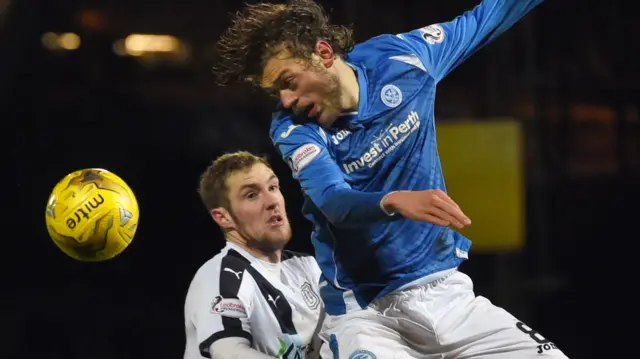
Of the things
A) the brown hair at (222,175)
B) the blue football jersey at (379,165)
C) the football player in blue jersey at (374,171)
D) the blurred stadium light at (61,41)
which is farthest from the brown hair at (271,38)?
the blurred stadium light at (61,41)

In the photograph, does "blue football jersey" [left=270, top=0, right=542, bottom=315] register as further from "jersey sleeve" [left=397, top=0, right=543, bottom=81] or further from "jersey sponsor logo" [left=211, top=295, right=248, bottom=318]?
"jersey sponsor logo" [left=211, top=295, right=248, bottom=318]

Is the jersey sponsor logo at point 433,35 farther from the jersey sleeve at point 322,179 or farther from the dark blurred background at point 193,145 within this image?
the dark blurred background at point 193,145

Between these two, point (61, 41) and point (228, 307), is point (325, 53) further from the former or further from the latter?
point (61, 41)

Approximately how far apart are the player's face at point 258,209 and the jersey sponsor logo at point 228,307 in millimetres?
326

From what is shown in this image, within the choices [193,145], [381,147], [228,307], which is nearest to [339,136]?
[381,147]

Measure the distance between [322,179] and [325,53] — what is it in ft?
1.45

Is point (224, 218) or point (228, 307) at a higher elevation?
point (224, 218)

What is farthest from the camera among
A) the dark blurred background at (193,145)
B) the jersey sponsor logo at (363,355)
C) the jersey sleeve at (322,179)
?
the dark blurred background at (193,145)

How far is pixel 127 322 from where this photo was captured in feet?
17.8

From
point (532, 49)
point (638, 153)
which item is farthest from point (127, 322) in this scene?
point (638, 153)

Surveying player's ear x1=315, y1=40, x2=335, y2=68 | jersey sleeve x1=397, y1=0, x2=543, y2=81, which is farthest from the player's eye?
jersey sleeve x1=397, y1=0, x2=543, y2=81

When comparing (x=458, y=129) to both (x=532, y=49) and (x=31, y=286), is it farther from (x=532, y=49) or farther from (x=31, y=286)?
(x=31, y=286)

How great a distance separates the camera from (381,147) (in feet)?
9.46

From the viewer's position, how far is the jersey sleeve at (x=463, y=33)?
10.1 feet
